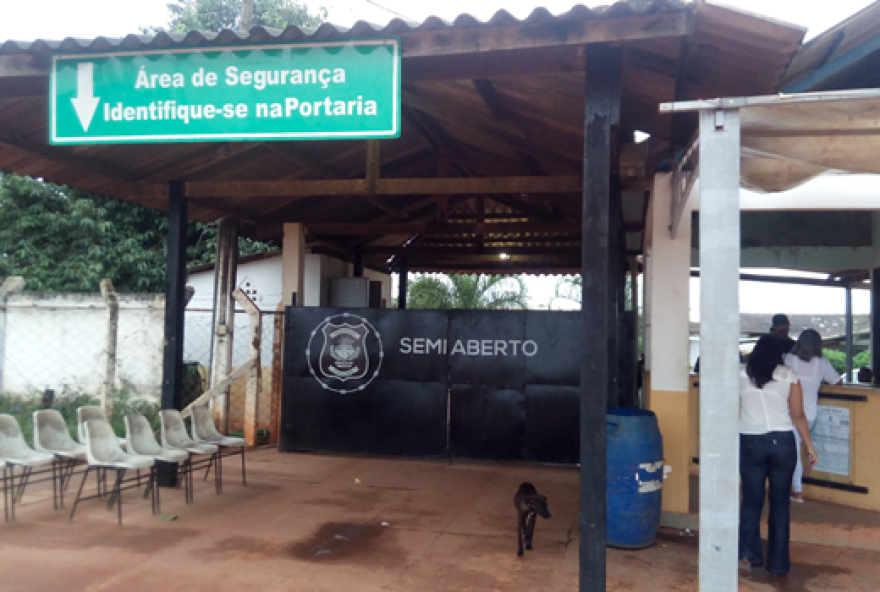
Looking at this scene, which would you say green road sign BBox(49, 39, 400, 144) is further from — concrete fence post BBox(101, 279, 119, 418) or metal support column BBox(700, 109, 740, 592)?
concrete fence post BBox(101, 279, 119, 418)

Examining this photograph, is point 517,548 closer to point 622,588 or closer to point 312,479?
point 622,588

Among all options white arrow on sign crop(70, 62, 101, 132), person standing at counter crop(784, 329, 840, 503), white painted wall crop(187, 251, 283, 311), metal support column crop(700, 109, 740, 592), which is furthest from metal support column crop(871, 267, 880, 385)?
white arrow on sign crop(70, 62, 101, 132)

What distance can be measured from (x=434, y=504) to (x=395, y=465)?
1938mm

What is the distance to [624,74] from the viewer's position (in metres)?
4.64

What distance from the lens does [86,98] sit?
460cm

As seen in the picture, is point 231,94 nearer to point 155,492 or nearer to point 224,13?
point 155,492

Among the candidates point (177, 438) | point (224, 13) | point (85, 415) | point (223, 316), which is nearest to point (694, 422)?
point (177, 438)

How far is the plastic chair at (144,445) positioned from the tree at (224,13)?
16884 millimetres

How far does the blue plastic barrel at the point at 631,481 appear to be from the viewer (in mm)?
5176

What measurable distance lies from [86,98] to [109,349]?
4538 mm

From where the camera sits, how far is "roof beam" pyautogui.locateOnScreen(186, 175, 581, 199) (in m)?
6.87

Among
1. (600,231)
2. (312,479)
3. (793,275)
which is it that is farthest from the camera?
(793,275)

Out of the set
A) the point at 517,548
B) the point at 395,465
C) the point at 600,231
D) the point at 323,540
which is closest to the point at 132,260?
the point at 395,465

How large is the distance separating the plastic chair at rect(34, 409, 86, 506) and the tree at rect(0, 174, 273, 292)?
8456 millimetres
